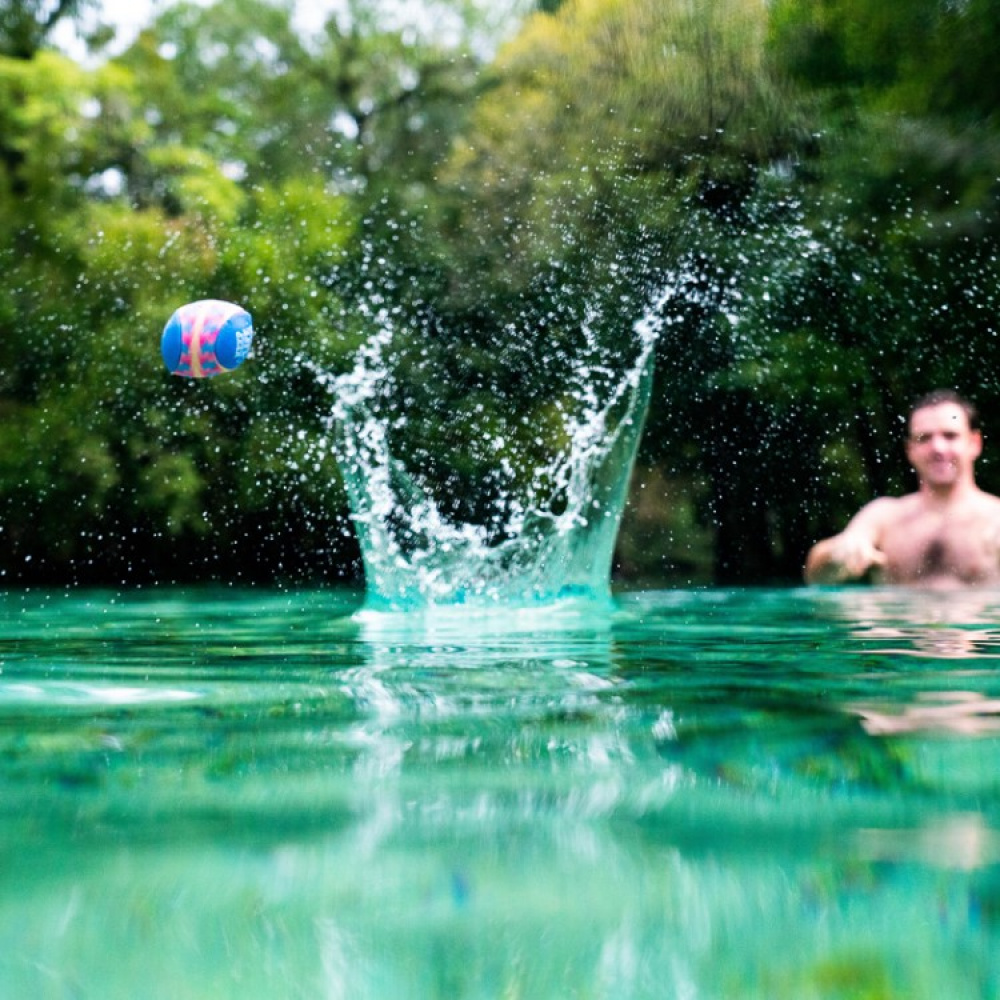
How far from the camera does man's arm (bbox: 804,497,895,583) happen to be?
21.9 ft

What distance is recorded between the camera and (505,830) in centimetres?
183

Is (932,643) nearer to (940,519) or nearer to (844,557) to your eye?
(844,557)

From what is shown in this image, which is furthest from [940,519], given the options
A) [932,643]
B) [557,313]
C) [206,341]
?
[557,313]

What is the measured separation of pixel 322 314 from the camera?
42.8ft

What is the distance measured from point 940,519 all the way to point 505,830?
6.31m

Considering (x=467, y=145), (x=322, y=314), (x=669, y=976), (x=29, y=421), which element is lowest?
(x=669, y=976)

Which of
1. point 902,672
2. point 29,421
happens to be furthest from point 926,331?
point 902,672

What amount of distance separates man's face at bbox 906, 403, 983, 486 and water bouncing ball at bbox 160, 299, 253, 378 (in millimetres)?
3508

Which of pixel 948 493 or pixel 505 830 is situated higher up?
pixel 948 493

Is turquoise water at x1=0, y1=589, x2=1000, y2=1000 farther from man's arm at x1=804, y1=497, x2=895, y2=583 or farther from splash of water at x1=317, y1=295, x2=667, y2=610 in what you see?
splash of water at x1=317, y1=295, x2=667, y2=610

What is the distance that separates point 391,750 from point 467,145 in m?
12.3

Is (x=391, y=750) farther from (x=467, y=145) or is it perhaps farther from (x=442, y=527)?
(x=467, y=145)

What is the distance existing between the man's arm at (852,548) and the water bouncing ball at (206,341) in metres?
2.79

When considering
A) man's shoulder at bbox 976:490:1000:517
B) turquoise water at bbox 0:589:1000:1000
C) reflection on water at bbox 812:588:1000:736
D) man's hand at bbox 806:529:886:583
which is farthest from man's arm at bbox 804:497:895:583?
turquoise water at bbox 0:589:1000:1000
